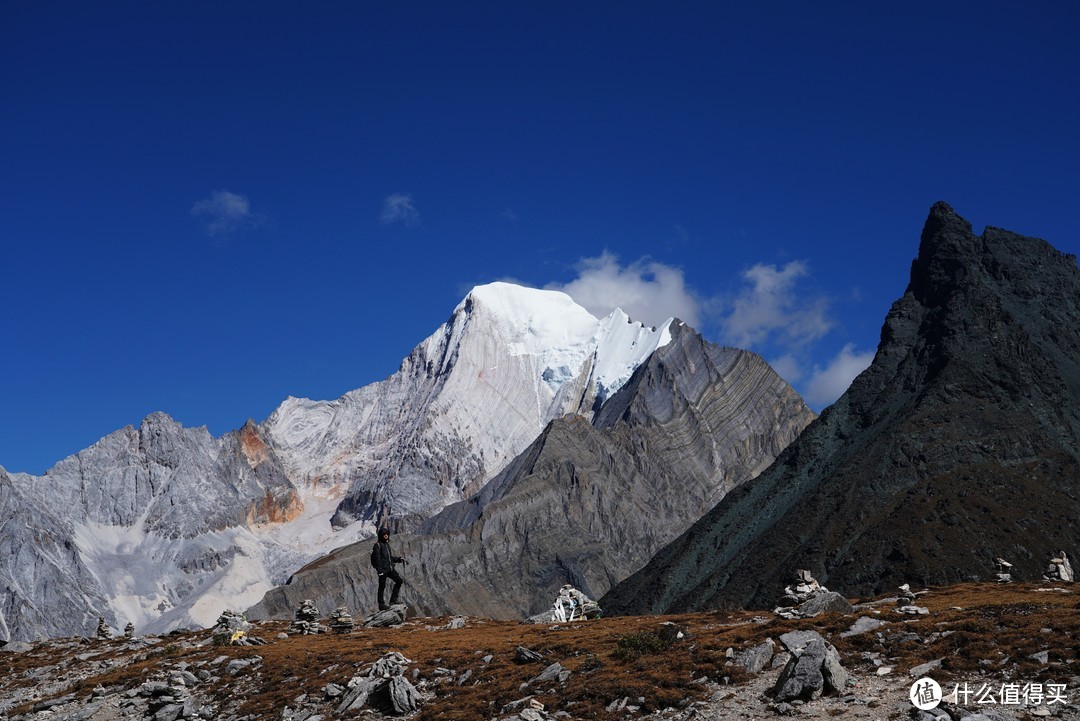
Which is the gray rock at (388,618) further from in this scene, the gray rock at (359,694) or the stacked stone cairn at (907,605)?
the stacked stone cairn at (907,605)

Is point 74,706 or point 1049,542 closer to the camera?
point 74,706

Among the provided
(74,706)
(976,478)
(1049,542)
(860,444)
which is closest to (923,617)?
(74,706)

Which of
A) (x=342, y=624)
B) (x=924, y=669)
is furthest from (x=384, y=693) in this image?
(x=342, y=624)

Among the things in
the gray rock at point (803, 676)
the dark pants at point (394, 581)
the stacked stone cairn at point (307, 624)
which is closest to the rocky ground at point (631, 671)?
the gray rock at point (803, 676)

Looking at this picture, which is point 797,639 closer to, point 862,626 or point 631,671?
point 862,626

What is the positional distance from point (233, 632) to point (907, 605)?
1298 inches

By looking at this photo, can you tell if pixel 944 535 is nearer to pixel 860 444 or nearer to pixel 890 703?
pixel 860 444

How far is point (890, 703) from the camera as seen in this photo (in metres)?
34.0

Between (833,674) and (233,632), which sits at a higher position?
(233,632)

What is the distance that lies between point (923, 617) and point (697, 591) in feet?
457

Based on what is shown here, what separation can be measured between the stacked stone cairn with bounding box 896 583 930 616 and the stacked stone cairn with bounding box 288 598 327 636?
29.9 meters

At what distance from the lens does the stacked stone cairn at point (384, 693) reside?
42.1 meters

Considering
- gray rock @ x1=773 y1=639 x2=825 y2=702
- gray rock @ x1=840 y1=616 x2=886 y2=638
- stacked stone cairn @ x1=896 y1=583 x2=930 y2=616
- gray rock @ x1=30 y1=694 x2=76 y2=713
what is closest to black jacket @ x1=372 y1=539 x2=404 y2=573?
gray rock @ x1=30 y1=694 x2=76 y2=713

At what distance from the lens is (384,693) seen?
1686 inches
